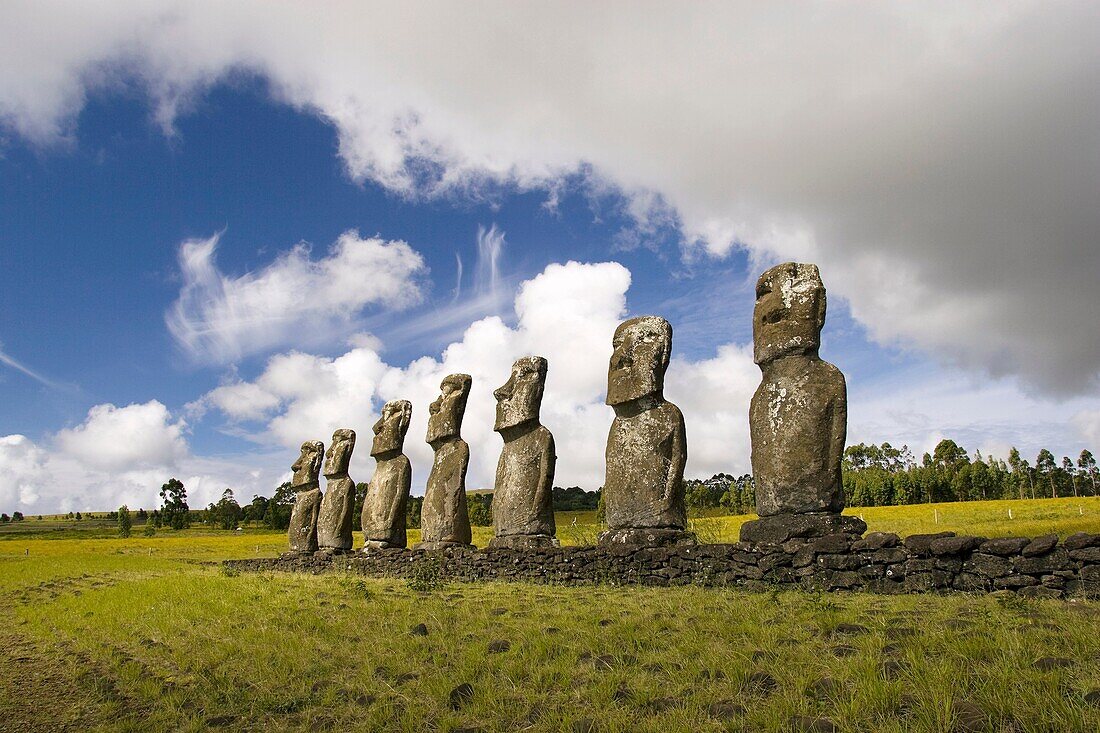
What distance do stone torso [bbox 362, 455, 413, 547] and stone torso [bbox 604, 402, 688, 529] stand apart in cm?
836

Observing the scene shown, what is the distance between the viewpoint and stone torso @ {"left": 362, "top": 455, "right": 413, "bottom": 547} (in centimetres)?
1948

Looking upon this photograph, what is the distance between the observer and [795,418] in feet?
35.4

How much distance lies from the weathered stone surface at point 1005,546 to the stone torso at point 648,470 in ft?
15.9

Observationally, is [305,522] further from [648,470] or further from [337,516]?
[648,470]

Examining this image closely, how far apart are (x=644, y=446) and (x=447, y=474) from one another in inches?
257

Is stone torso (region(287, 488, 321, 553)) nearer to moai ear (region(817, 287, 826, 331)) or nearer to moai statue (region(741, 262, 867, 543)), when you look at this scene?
moai statue (region(741, 262, 867, 543))

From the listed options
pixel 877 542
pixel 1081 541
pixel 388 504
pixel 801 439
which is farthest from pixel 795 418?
pixel 388 504

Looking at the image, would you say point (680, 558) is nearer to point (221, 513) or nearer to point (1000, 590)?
point (1000, 590)

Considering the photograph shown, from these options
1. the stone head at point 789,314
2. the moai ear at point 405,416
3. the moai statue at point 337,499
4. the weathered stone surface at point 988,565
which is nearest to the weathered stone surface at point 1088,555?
the weathered stone surface at point 988,565

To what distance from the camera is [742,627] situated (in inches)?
267

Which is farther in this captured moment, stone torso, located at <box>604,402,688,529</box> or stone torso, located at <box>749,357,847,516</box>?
stone torso, located at <box>604,402,688,529</box>

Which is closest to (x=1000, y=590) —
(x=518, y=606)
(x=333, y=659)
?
(x=518, y=606)

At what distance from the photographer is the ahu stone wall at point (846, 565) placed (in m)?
7.75

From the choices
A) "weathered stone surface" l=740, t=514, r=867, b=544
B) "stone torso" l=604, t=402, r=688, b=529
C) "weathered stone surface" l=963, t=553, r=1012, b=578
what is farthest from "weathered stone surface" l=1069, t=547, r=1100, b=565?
"stone torso" l=604, t=402, r=688, b=529
